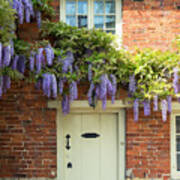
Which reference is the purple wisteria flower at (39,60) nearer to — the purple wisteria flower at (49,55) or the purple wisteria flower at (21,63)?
the purple wisteria flower at (49,55)

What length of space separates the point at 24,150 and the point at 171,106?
2.82 m

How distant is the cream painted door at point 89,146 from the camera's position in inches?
198

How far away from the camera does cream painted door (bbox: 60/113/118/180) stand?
16.5ft

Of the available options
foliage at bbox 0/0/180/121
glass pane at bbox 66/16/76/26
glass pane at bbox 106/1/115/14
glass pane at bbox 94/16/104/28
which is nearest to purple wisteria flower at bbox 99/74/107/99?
foliage at bbox 0/0/180/121

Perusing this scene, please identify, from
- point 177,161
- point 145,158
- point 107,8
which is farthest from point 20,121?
point 177,161

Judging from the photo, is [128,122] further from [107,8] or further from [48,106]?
[107,8]

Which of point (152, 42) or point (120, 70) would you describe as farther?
point (152, 42)

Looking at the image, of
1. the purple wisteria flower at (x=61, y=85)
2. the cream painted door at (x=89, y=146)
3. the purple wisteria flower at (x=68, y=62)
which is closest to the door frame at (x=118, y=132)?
the cream painted door at (x=89, y=146)

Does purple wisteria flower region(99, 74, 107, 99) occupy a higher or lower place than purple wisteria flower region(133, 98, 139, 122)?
higher

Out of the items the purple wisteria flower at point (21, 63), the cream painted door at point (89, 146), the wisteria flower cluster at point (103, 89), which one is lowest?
the cream painted door at point (89, 146)

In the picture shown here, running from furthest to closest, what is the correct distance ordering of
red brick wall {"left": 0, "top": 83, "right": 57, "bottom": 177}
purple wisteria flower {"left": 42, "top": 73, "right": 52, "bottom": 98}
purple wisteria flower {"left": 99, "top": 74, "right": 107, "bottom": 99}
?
red brick wall {"left": 0, "top": 83, "right": 57, "bottom": 177} < purple wisteria flower {"left": 99, "top": 74, "right": 107, "bottom": 99} < purple wisteria flower {"left": 42, "top": 73, "right": 52, "bottom": 98}

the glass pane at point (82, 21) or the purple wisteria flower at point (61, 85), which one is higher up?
the glass pane at point (82, 21)

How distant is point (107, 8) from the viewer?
5078mm

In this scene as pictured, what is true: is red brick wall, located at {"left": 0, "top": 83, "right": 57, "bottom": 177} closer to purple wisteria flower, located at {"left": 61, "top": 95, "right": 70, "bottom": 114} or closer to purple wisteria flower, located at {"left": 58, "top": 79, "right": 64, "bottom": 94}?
purple wisteria flower, located at {"left": 61, "top": 95, "right": 70, "bottom": 114}
